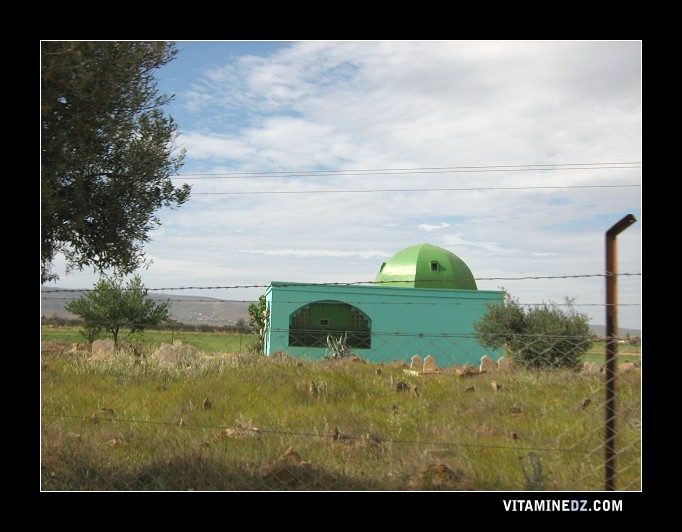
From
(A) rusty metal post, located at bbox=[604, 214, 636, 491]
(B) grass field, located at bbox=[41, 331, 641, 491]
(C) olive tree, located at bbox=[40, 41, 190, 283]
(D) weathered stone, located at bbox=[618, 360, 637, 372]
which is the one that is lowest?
(B) grass field, located at bbox=[41, 331, 641, 491]

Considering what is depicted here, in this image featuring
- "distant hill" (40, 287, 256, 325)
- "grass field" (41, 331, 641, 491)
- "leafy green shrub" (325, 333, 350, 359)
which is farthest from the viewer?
"leafy green shrub" (325, 333, 350, 359)

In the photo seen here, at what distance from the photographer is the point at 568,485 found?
596cm

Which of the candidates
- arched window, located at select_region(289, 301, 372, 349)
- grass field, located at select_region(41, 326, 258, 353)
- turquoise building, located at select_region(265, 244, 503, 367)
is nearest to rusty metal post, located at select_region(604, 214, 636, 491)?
grass field, located at select_region(41, 326, 258, 353)

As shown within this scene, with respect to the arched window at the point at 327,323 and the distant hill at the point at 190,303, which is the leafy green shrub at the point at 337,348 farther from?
the distant hill at the point at 190,303

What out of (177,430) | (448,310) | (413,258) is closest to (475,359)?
(448,310)

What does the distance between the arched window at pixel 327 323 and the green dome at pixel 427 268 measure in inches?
135

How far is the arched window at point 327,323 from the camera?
88.8 feet

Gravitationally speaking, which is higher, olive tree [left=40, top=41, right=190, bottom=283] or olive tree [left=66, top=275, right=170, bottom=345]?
olive tree [left=40, top=41, right=190, bottom=283]

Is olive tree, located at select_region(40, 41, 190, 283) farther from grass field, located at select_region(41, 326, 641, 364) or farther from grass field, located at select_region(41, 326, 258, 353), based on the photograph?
grass field, located at select_region(41, 326, 258, 353)

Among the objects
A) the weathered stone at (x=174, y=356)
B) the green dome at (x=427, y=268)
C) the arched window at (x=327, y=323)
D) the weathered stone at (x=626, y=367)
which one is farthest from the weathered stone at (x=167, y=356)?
the green dome at (x=427, y=268)

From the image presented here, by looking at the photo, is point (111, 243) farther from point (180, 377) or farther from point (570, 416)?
point (570, 416)

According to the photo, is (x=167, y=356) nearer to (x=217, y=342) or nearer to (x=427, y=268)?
(x=427, y=268)

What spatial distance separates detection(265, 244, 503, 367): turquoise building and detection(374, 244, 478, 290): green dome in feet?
9.47

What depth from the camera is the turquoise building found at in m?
26.9
